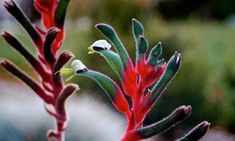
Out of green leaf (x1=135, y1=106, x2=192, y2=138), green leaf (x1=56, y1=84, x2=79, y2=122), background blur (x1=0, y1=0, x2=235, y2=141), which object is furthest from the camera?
background blur (x1=0, y1=0, x2=235, y2=141)

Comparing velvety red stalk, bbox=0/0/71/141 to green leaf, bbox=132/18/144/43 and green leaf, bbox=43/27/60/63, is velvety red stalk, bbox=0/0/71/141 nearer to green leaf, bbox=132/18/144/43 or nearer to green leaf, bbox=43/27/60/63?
green leaf, bbox=43/27/60/63

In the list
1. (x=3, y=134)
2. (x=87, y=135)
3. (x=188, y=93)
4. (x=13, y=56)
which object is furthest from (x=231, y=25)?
(x=3, y=134)

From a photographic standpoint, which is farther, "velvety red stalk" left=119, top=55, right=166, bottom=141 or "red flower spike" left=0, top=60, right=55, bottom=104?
"red flower spike" left=0, top=60, right=55, bottom=104

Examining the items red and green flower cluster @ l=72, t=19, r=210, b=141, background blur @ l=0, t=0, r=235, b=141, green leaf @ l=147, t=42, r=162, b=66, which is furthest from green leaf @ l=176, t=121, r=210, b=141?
background blur @ l=0, t=0, r=235, b=141

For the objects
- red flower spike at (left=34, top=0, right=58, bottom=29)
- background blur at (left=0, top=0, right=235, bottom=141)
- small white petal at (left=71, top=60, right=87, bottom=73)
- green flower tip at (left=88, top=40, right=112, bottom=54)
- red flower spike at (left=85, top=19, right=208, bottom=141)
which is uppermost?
red flower spike at (left=34, top=0, right=58, bottom=29)

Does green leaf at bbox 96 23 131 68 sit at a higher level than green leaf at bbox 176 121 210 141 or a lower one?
higher

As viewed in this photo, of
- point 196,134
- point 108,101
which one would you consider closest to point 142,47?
point 196,134

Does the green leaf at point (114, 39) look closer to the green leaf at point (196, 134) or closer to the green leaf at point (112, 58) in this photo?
the green leaf at point (112, 58)

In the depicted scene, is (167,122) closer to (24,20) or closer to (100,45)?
(100,45)
